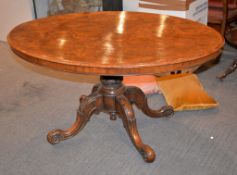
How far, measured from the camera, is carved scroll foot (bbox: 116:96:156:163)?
1700 mm

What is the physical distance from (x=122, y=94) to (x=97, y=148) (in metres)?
0.34

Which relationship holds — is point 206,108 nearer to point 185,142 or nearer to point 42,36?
point 185,142

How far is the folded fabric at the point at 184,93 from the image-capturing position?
2164 millimetres

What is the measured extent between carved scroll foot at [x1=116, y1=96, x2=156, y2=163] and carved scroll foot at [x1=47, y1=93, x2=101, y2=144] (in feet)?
0.45

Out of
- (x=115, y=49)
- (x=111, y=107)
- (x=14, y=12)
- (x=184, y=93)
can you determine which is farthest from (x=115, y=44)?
(x=14, y=12)

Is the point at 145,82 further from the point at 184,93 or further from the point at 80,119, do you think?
the point at 80,119

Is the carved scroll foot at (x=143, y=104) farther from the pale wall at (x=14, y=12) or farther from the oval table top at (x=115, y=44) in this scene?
the pale wall at (x=14, y=12)

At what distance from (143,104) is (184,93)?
407 mm

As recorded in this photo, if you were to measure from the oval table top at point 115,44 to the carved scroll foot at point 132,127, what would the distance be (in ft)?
1.36

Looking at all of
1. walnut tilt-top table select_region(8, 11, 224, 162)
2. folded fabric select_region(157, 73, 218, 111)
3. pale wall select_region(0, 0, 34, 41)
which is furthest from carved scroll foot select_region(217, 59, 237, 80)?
pale wall select_region(0, 0, 34, 41)

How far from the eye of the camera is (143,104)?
198 centimetres

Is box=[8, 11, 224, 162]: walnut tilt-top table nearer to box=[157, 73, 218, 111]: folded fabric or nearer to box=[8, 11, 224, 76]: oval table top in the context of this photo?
box=[8, 11, 224, 76]: oval table top

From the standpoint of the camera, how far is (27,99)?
7.80 feet

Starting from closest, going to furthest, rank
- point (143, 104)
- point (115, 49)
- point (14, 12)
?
point (115, 49) < point (143, 104) < point (14, 12)
